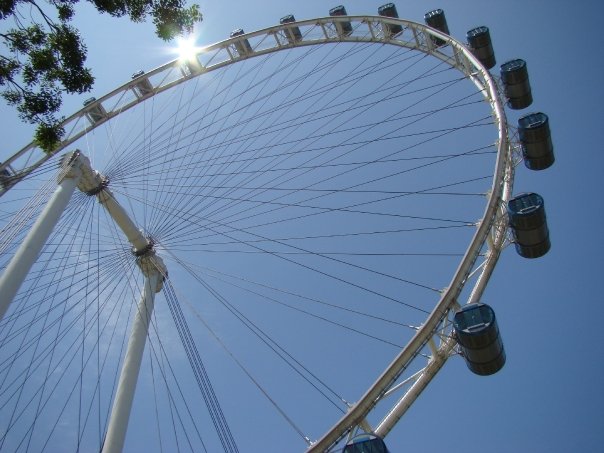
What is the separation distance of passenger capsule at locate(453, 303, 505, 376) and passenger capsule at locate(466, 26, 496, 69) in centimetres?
1183

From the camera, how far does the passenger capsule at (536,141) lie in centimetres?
1399

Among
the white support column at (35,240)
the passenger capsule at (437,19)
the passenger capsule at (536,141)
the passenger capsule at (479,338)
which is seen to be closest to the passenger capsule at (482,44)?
the passenger capsule at (437,19)

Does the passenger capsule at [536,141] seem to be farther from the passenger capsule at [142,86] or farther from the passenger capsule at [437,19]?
the passenger capsule at [142,86]

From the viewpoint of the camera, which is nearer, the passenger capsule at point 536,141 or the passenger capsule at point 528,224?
the passenger capsule at point 528,224

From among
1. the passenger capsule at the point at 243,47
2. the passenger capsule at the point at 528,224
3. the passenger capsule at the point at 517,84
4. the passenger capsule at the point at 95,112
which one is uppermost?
the passenger capsule at the point at 243,47

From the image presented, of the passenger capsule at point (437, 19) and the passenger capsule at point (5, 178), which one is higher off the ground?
the passenger capsule at point (437, 19)

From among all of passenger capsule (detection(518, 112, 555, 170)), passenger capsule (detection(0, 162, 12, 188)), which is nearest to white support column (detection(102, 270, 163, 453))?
passenger capsule (detection(0, 162, 12, 188))

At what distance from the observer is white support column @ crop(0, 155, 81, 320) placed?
10602mm

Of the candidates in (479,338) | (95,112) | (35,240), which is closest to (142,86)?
(95,112)

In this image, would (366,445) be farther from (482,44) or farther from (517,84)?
(482,44)

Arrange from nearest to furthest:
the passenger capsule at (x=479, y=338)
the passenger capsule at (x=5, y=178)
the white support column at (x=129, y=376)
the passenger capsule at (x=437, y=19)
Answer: the passenger capsule at (x=479, y=338), the white support column at (x=129, y=376), the passenger capsule at (x=5, y=178), the passenger capsule at (x=437, y=19)

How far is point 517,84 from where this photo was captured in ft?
53.9

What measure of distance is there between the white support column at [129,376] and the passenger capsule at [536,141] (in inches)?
403

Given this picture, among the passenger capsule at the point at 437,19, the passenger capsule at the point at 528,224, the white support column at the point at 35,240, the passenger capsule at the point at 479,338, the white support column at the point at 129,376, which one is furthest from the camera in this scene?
the passenger capsule at the point at 437,19
